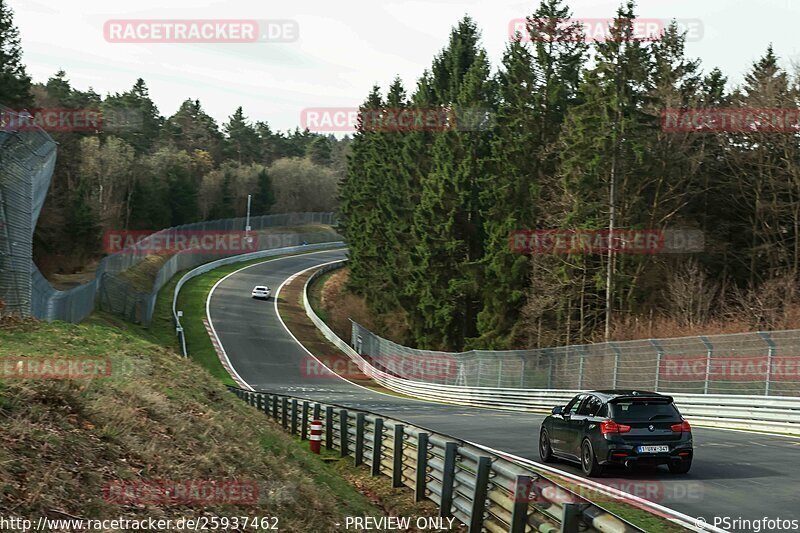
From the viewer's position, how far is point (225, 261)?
113 m

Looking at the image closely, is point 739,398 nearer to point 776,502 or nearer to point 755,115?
point 776,502

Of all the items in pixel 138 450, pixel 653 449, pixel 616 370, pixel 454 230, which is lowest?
pixel 616 370

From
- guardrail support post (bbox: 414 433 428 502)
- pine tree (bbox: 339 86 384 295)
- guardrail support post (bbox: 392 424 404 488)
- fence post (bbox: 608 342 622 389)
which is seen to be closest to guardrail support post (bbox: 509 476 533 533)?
guardrail support post (bbox: 414 433 428 502)

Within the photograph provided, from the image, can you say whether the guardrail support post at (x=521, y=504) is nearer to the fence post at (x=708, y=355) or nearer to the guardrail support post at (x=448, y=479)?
the guardrail support post at (x=448, y=479)

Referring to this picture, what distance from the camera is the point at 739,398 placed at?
25.3 metres

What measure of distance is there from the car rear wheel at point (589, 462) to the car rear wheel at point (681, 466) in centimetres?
115

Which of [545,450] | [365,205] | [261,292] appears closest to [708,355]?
[545,450]

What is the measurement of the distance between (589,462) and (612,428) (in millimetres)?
824

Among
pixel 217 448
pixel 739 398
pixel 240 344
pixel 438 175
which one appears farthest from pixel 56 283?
pixel 217 448

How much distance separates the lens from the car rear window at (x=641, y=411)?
1459 centimetres

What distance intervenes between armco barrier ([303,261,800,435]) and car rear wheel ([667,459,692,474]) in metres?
9.15

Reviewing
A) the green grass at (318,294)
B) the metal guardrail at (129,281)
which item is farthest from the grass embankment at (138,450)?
the green grass at (318,294)

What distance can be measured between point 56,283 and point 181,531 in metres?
59.0

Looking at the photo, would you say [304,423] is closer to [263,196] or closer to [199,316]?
[199,316]
